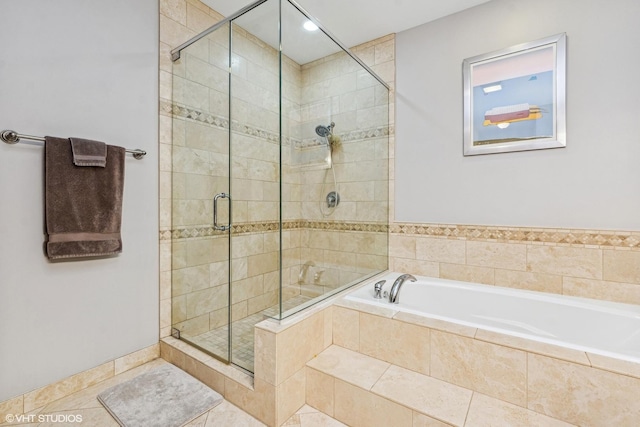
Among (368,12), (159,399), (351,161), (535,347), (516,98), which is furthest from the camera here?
(351,161)

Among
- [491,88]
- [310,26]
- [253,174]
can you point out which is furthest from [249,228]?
[491,88]

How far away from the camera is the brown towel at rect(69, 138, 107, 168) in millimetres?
1587

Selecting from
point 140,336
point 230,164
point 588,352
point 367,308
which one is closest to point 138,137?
point 230,164

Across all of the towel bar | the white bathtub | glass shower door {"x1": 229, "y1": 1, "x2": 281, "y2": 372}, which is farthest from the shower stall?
the towel bar

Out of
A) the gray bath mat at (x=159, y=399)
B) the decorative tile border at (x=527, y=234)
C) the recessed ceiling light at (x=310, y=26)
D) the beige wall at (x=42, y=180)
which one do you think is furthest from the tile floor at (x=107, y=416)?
the recessed ceiling light at (x=310, y=26)

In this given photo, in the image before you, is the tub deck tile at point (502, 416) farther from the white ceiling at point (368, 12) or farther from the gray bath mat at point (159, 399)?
the white ceiling at point (368, 12)

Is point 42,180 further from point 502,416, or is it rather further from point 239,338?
point 502,416

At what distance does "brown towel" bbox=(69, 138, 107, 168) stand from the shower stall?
1.58 ft

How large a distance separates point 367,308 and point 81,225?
66.0 inches

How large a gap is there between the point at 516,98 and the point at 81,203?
2.84m

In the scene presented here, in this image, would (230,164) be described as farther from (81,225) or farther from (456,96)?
(456,96)

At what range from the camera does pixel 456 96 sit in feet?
7.73

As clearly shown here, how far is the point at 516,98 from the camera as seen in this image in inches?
83.1

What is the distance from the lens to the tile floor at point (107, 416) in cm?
145
